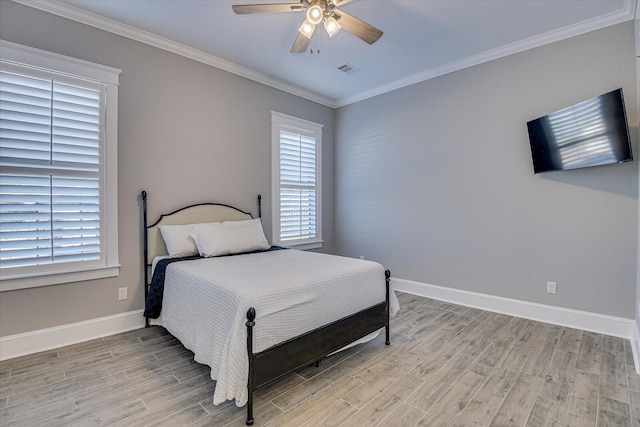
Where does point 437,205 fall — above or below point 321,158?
below

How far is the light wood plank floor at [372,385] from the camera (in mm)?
1805

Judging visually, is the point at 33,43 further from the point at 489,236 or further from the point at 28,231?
the point at 489,236

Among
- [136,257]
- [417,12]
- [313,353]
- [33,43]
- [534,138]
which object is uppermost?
[417,12]

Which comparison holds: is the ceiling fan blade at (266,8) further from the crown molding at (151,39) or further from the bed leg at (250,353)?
the bed leg at (250,353)

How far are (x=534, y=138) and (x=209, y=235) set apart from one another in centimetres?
349

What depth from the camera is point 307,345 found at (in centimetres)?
209

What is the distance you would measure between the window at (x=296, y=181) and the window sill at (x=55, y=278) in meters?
2.02

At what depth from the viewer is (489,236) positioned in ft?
12.0

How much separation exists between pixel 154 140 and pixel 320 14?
2.14 meters

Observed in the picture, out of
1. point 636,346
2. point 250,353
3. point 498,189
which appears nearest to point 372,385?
point 250,353

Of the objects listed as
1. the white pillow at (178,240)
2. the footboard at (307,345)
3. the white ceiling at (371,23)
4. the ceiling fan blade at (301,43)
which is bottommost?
the footboard at (307,345)

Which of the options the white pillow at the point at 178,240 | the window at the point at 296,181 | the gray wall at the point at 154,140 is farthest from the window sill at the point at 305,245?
the white pillow at the point at 178,240

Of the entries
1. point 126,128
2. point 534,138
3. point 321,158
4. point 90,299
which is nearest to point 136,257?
point 90,299

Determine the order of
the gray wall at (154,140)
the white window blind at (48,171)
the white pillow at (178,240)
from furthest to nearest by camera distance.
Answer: the white pillow at (178,240)
the gray wall at (154,140)
the white window blind at (48,171)
